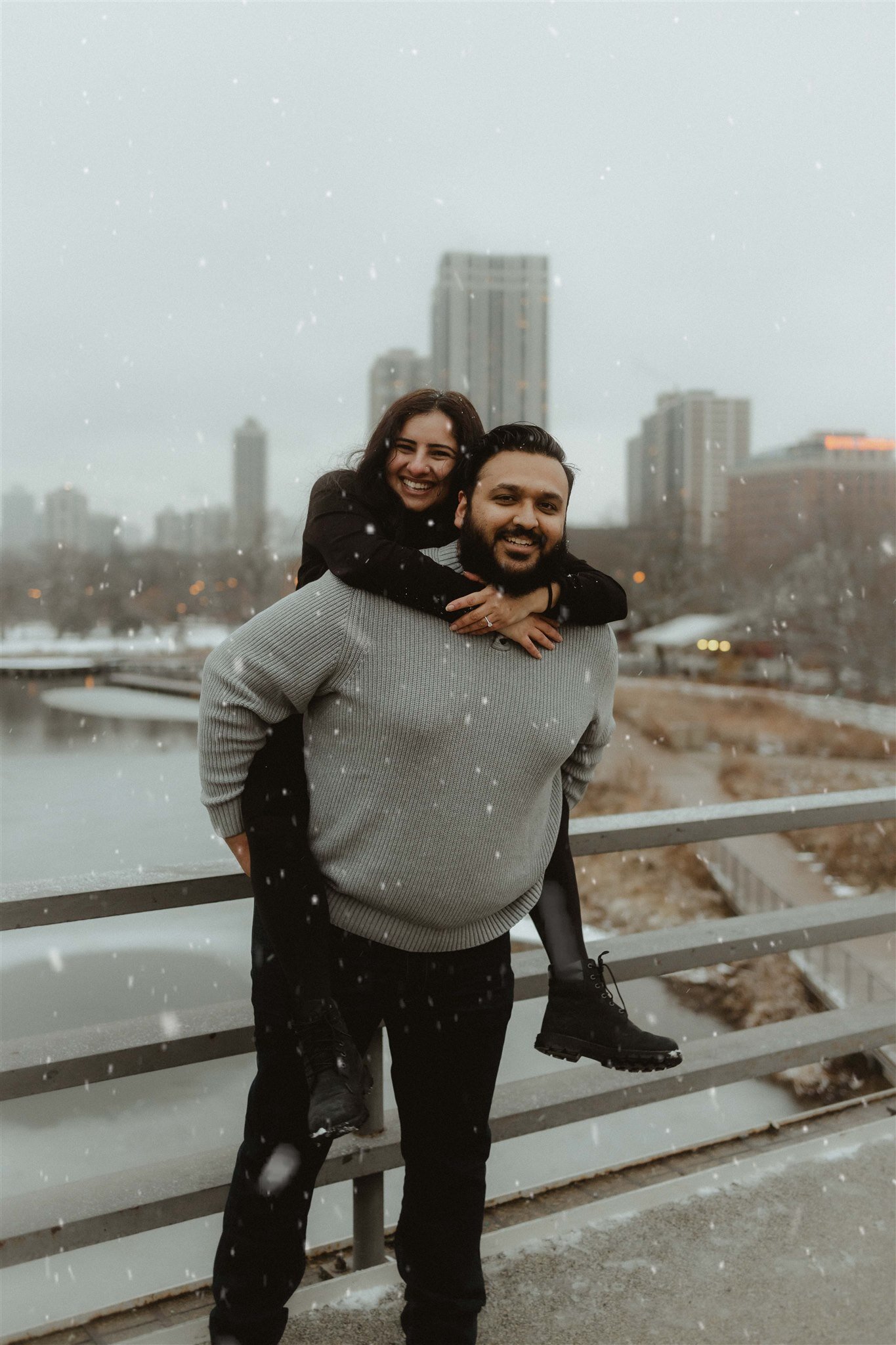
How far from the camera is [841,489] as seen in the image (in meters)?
48.0

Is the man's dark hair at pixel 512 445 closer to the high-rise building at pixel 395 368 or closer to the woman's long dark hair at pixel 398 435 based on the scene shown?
the woman's long dark hair at pixel 398 435

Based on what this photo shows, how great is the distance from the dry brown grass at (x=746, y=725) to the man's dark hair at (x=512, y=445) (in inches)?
1183

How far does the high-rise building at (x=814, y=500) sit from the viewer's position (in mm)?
45250

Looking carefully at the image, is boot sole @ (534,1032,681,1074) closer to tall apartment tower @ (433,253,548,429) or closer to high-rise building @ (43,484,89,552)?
tall apartment tower @ (433,253,548,429)

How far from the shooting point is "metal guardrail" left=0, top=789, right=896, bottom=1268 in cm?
190

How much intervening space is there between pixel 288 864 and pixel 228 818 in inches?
5.1

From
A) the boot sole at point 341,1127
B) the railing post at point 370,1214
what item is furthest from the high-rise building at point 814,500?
the boot sole at point 341,1127

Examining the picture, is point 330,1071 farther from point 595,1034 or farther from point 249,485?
point 249,485

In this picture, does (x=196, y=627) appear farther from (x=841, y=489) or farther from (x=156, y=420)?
(x=156, y=420)

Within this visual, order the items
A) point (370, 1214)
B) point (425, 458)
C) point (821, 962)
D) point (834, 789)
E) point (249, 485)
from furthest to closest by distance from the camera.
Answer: point (249, 485), point (834, 789), point (821, 962), point (370, 1214), point (425, 458)

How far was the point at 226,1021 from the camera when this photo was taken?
2082mm

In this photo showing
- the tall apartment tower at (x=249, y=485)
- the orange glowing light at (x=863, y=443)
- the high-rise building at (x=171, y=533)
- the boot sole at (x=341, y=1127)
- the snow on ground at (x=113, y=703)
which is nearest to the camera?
the boot sole at (x=341, y=1127)

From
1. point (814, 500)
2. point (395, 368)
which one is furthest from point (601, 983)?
point (814, 500)

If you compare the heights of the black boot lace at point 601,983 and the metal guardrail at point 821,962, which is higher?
the black boot lace at point 601,983
